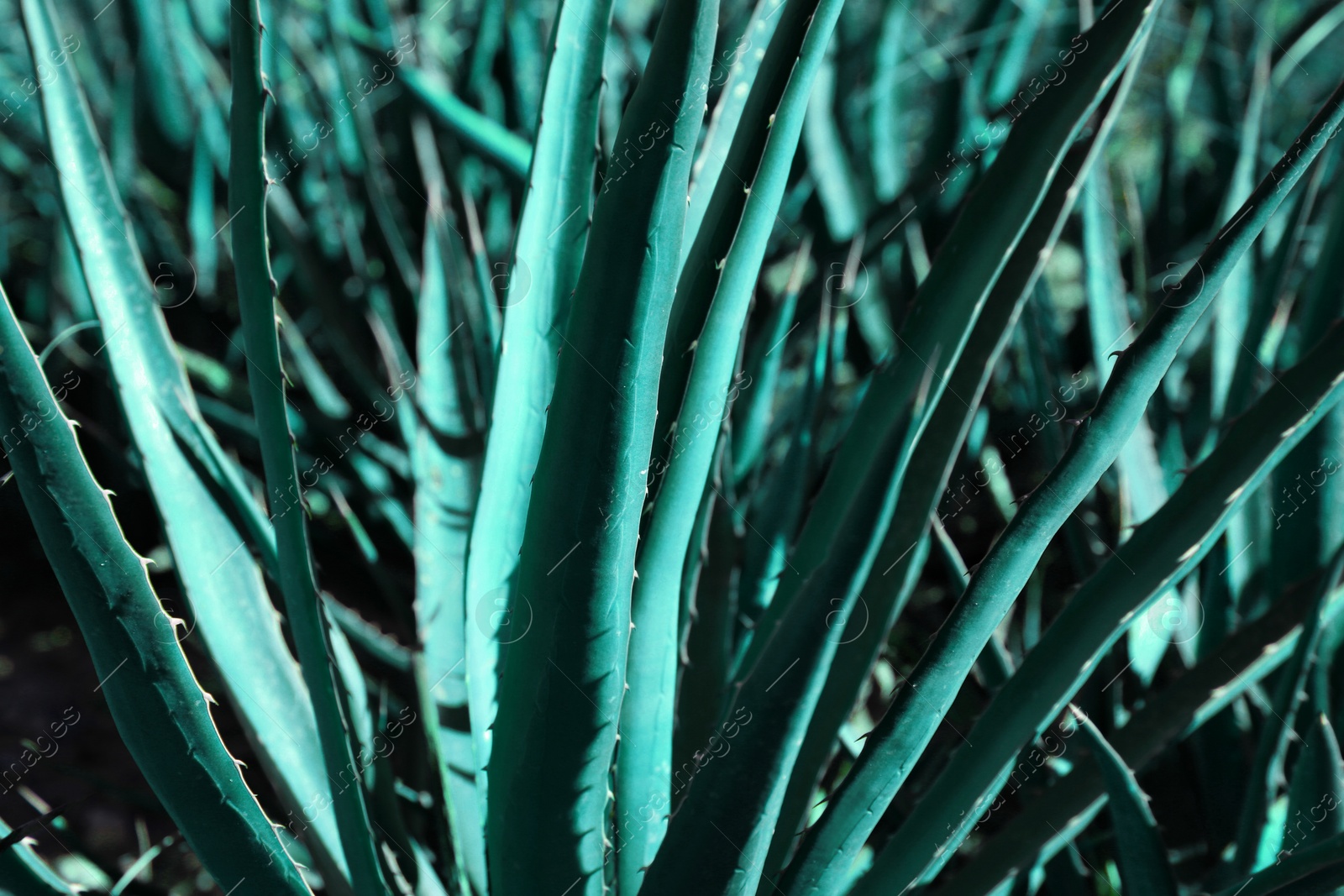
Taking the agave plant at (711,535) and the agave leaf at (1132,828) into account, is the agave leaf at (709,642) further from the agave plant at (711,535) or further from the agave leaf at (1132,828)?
the agave leaf at (1132,828)

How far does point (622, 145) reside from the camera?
28 cm

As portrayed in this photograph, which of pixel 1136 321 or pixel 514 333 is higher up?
pixel 514 333

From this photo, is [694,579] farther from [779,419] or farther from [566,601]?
[779,419]

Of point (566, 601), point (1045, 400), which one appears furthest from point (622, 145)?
point (1045, 400)

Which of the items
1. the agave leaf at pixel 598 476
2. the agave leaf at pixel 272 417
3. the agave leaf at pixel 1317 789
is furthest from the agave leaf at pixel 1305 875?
the agave leaf at pixel 272 417

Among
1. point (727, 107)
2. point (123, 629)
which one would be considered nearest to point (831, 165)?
point (727, 107)

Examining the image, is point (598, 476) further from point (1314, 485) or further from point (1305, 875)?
point (1314, 485)

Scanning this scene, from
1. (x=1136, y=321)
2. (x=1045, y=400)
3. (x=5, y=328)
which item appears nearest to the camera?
(x=5, y=328)

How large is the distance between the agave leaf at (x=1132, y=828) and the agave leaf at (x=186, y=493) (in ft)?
1.19

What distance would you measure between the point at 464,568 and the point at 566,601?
17 cm

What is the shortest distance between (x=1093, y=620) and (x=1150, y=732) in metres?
0.13

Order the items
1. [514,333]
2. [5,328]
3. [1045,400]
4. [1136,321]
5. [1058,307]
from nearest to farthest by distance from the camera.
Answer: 1. [5,328]
2. [514,333]
3. [1045,400]
4. [1136,321]
5. [1058,307]

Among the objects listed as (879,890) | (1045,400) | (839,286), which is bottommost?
(879,890)

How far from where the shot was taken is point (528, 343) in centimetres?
42
